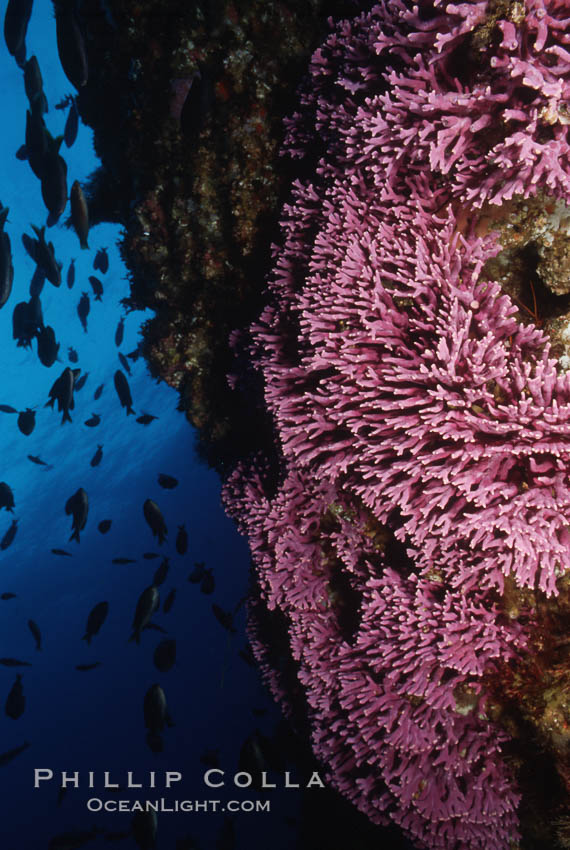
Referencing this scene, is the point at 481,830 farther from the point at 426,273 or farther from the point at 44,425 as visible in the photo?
the point at 44,425

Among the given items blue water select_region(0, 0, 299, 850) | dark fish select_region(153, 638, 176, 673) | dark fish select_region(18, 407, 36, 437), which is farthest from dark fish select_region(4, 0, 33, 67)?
blue water select_region(0, 0, 299, 850)

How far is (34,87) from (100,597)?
35006 mm

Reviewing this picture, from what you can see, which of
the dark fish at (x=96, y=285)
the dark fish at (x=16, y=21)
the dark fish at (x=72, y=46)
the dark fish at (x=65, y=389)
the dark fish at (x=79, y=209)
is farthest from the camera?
the dark fish at (x=96, y=285)

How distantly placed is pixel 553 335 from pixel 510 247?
55 cm

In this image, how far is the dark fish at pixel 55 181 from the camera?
4.62 meters

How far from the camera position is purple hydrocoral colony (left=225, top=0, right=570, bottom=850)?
89.7 inches

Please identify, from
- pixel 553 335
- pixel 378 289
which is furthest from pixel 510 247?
Result: pixel 378 289

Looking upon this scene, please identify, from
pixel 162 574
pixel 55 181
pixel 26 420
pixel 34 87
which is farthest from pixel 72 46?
pixel 162 574

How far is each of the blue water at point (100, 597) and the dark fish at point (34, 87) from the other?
49.5 feet

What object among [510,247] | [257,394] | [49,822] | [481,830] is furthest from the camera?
[49,822]

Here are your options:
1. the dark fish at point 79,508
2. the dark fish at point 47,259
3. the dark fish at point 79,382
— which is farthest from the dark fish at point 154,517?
the dark fish at point 47,259

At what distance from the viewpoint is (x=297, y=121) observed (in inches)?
151

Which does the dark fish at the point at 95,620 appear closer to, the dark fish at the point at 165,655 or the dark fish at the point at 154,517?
the dark fish at the point at 165,655

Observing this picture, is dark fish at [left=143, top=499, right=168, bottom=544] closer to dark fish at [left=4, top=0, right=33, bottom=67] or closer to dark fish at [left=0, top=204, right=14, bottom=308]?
dark fish at [left=0, top=204, right=14, bottom=308]
